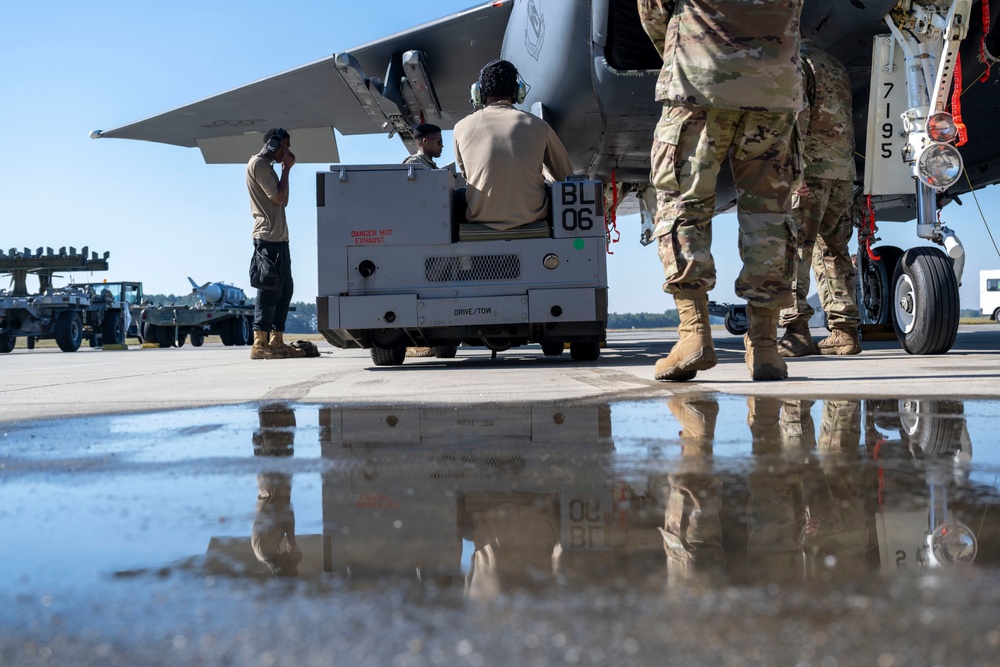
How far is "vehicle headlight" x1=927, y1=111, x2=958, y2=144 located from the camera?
404 centimetres

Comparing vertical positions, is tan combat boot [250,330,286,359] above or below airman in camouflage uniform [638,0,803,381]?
below

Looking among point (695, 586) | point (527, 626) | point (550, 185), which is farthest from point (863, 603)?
point (550, 185)

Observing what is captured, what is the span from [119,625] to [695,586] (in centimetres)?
42

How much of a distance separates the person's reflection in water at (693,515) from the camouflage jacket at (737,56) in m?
1.78

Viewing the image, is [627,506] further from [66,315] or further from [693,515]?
[66,315]

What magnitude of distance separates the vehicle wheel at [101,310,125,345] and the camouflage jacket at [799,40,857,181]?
47.7 feet

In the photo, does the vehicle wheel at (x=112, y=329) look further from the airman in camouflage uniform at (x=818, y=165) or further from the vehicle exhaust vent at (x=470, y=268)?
the airman in camouflage uniform at (x=818, y=165)

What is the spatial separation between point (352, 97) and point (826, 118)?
685cm

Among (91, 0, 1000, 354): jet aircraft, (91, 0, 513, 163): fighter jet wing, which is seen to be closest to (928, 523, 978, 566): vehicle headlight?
(91, 0, 1000, 354): jet aircraft

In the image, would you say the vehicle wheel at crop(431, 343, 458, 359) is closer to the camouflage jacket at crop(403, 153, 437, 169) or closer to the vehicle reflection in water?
the camouflage jacket at crop(403, 153, 437, 169)

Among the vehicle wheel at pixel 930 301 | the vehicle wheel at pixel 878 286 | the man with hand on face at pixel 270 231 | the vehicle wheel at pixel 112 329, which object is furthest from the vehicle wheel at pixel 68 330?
the vehicle wheel at pixel 930 301

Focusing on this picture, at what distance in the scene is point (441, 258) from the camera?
15.2ft

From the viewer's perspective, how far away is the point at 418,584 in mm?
687

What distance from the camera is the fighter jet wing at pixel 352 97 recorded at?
8.31 m
